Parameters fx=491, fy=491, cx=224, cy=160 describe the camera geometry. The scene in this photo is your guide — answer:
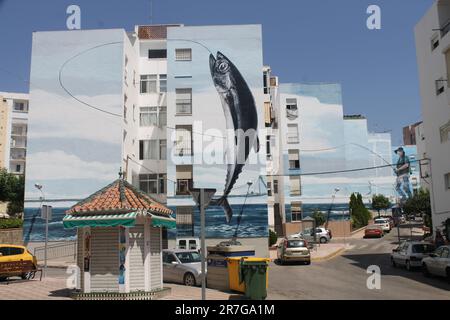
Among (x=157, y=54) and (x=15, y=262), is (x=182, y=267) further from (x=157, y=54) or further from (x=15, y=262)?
(x=157, y=54)

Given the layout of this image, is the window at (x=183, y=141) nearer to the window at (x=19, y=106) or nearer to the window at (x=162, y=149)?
the window at (x=162, y=149)

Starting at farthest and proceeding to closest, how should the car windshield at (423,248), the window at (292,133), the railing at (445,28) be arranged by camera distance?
the window at (292,133), the railing at (445,28), the car windshield at (423,248)

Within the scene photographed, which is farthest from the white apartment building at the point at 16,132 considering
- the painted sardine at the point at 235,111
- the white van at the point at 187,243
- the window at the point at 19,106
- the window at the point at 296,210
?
the white van at the point at 187,243

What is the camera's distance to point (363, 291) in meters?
16.3

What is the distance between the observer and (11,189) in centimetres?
4878

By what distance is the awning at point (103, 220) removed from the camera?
13750mm

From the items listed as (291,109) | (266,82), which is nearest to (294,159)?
(291,109)

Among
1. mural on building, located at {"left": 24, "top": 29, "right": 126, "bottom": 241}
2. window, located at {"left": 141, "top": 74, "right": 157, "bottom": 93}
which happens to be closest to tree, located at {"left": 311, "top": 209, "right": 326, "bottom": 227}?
window, located at {"left": 141, "top": 74, "right": 157, "bottom": 93}

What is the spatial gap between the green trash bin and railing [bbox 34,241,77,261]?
22.4 metres

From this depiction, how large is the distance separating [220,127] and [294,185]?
1833cm

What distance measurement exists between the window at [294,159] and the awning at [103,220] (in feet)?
132

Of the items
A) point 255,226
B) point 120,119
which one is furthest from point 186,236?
point 120,119

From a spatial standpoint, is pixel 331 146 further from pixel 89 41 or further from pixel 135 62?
pixel 89 41

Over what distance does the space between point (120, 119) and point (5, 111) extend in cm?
4604
